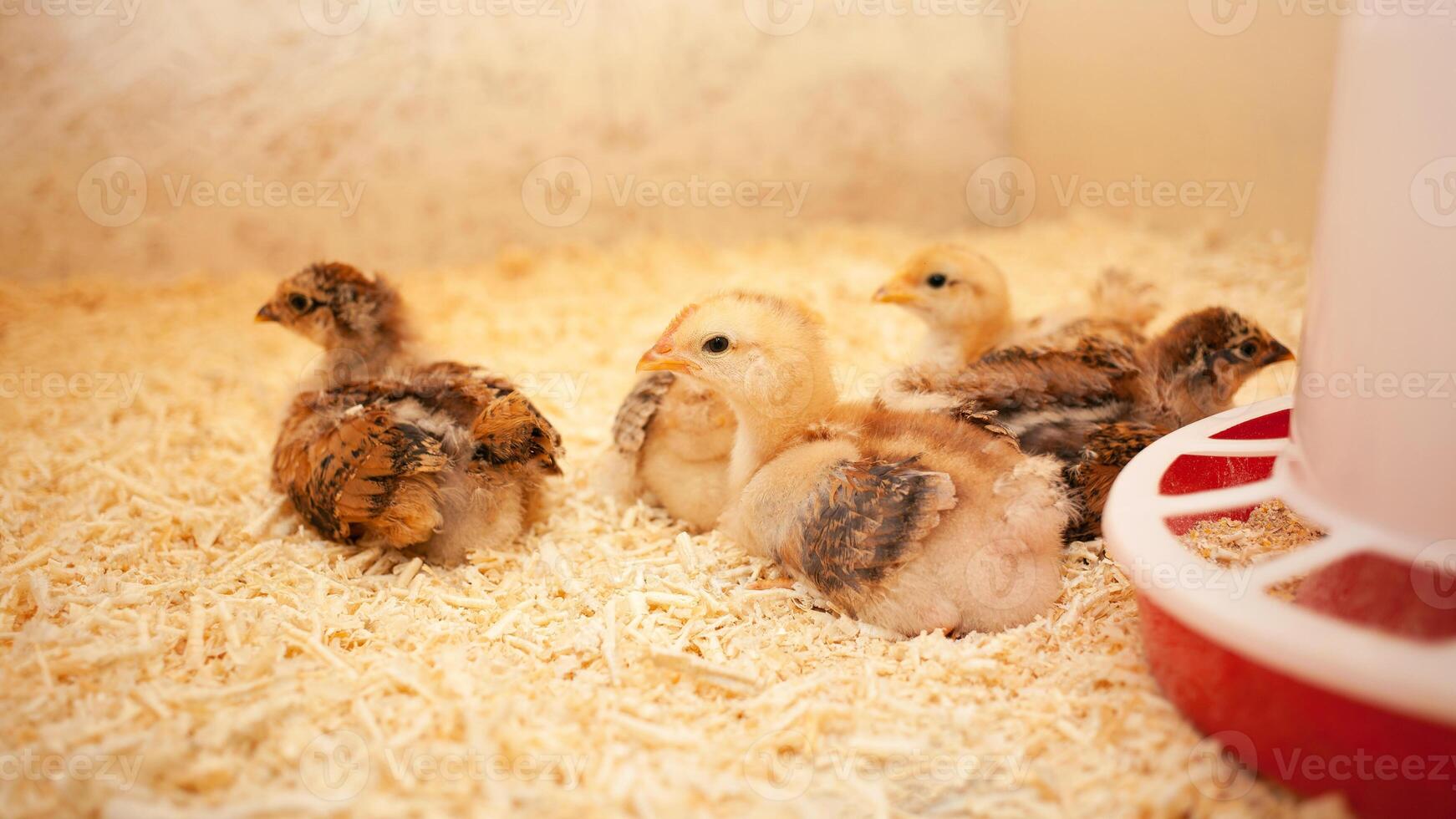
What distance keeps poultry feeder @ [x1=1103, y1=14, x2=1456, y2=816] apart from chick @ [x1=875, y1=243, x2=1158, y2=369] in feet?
5.32

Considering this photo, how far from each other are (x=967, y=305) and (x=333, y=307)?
210 centimetres

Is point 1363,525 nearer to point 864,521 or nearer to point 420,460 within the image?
point 864,521

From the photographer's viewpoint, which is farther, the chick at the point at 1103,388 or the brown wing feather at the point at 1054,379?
the brown wing feather at the point at 1054,379

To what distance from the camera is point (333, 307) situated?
297 centimetres

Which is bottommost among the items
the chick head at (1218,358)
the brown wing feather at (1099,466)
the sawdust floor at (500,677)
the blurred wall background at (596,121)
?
the sawdust floor at (500,677)

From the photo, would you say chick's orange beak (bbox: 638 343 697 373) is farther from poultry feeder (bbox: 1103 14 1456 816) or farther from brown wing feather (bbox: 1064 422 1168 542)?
poultry feeder (bbox: 1103 14 1456 816)

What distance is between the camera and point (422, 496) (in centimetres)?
241

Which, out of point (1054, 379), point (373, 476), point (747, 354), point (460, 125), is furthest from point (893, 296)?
point (460, 125)

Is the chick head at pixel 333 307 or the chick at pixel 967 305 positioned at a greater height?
the chick head at pixel 333 307

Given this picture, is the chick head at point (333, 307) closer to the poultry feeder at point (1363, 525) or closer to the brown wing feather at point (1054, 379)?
the brown wing feather at point (1054, 379)

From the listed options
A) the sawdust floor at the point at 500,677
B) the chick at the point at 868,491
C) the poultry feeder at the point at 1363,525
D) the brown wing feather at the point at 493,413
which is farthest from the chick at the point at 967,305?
the poultry feeder at the point at 1363,525

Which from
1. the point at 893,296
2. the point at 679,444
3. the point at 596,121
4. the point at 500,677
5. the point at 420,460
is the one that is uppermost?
the point at 596,121

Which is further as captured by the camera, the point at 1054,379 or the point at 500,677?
the point at 1054,379

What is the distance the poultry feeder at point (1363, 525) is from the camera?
1.36m
